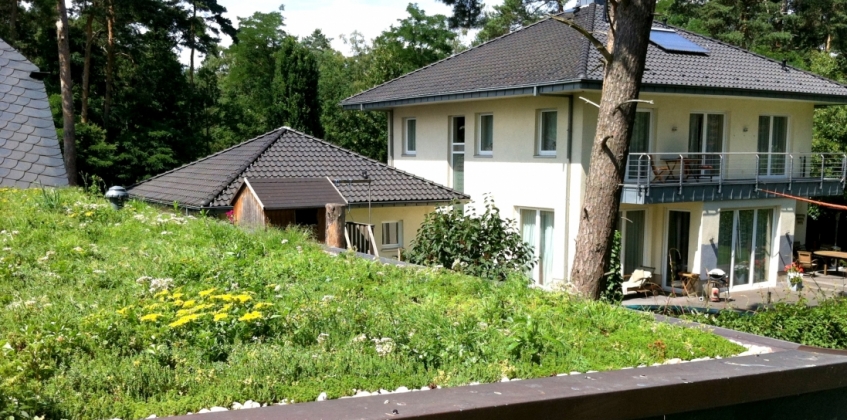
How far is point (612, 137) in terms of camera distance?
771 cm

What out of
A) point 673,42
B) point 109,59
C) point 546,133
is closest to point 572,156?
point 546,133

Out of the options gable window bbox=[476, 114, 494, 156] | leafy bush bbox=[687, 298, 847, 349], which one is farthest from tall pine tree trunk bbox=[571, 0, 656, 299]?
gable window bbox=[476, 114, 494, 156]

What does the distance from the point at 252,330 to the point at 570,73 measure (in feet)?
46.3

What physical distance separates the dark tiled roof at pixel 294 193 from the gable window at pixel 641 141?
25.9 feet

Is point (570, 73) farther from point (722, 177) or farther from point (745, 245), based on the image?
point (745, 245)

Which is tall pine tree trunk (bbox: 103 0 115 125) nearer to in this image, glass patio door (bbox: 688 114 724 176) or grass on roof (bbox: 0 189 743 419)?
glass patio door (bbox: 688 114 724 176)

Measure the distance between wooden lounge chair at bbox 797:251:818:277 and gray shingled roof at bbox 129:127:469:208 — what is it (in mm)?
12119

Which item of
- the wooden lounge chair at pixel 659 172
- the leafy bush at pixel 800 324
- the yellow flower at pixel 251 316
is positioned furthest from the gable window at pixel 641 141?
the yellow flower at pixel 251 316

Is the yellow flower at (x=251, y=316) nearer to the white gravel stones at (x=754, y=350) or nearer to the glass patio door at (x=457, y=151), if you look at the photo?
the white gravel stones at (x=754, y=350)

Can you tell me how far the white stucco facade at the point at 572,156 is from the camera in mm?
18156

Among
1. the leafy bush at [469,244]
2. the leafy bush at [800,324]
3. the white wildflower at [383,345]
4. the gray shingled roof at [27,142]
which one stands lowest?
the leafy bush at [800,324]

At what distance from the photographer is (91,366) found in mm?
3684

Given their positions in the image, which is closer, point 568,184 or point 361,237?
point 361,237

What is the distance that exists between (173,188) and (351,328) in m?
16.5
